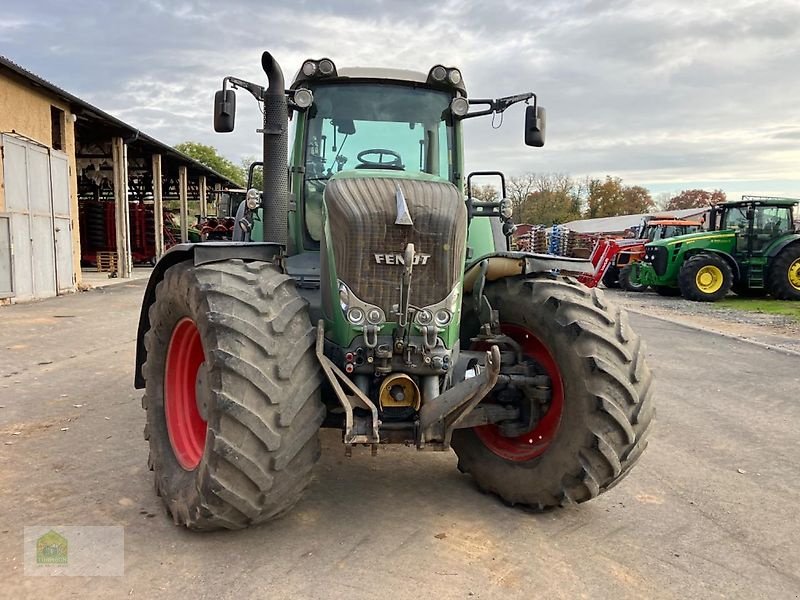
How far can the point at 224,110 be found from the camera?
14.5ft

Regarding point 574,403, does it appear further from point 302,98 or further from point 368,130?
point 302,98

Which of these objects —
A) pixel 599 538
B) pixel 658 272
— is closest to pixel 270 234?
pixel 599 538

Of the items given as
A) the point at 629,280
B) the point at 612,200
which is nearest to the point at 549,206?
the point at 612,200

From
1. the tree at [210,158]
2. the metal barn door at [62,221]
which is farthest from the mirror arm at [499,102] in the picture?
the tree at [210,158]

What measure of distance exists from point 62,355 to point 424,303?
21.6 ft

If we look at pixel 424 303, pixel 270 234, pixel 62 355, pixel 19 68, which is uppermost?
pixel 19 68

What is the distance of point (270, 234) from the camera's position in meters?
Answer: 4.28

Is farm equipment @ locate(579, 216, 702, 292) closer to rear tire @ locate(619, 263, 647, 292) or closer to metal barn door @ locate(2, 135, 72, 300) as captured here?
rear tire @ locate(619, 263, 647, 292)

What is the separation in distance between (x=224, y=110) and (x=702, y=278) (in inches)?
622

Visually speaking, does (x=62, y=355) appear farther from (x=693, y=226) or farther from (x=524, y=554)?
(x=693, y=226)

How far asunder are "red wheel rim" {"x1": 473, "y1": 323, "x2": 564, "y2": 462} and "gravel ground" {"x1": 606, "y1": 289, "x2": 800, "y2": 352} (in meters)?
7.55

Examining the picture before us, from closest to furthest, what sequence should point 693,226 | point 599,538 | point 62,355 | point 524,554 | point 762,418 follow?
point 524,554 → point 599,538 → point 762,418 → point 62,355 → point 693,226

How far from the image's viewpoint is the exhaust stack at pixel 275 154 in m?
4.09

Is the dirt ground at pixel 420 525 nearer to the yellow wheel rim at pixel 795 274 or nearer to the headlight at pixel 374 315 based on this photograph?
the headlight at pixel 374 315
